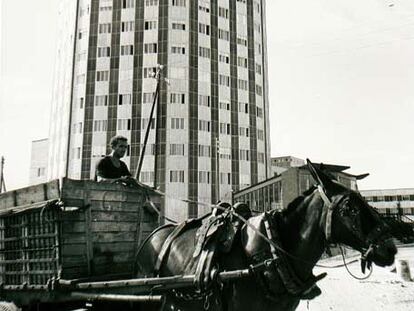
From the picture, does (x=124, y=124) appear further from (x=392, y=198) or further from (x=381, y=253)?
(x=392, y=198)

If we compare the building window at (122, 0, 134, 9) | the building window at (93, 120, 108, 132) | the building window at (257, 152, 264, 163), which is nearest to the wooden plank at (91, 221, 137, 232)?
the building window at (93, 120, 108, 132)

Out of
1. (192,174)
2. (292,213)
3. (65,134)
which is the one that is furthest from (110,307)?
(65,134)

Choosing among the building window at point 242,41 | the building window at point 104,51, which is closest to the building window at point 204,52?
the building window at point 242,41

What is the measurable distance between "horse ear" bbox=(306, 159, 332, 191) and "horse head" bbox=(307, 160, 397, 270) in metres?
0.16

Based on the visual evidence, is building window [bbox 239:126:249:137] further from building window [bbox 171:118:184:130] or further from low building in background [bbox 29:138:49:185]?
low building in background [bbox 29:138:49:185]

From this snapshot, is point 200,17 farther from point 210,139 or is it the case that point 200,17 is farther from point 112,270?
point 112,270

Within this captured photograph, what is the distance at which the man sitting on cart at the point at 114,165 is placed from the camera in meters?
6.01

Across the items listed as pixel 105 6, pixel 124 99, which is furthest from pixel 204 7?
pixel 124 99

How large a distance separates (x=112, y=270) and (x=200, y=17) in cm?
5178

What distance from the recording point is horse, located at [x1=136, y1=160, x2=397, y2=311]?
12.4ft

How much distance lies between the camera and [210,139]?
4944cm

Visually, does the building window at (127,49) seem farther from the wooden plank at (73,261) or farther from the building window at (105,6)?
the wooden plank at (73,261)

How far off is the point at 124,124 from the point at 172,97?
6.97 metres

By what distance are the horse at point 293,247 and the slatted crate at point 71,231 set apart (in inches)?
54.1
